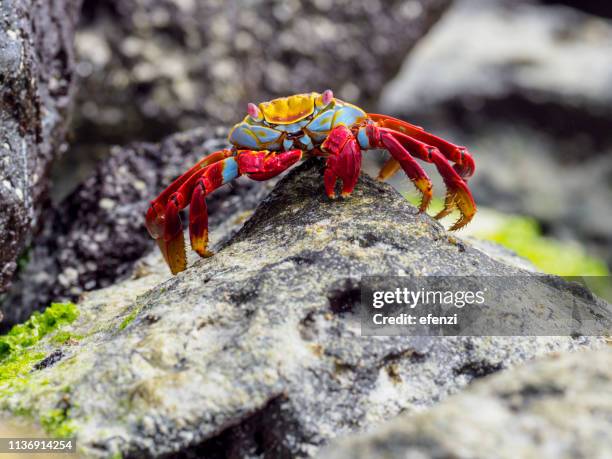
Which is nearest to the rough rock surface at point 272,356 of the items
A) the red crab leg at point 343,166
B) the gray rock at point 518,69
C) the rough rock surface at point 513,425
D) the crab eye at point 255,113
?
the red crab leg at point 343,166

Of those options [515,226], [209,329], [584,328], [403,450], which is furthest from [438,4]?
[403,450]

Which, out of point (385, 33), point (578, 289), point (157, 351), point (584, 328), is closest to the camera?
point (157, 351)

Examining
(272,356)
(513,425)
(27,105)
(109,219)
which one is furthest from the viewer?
(109,219)

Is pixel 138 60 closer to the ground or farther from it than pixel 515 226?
farther from it

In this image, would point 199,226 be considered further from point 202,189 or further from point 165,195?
point 165,195

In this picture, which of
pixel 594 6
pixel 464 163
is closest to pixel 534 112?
pixel 594 6

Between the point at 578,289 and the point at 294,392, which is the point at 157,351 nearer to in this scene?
the point at 294,392
